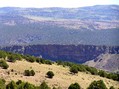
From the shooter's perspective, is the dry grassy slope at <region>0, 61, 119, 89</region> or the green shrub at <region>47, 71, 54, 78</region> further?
the green shrub at <region>47, 71, 54, 78</region>

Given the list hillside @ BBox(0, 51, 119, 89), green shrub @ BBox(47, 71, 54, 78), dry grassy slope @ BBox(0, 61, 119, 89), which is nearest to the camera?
dry grassy slope @ BBox(0, 61, 119, 89)

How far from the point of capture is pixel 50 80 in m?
77.2

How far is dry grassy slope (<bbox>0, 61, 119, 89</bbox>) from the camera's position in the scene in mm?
75294

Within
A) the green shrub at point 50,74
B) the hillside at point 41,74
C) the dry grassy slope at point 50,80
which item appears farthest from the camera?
the green shrub at point 50,74

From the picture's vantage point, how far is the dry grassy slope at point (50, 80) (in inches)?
2964

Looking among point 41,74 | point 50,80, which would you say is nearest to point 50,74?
point 41,74

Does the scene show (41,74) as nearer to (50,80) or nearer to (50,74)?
(50,74)

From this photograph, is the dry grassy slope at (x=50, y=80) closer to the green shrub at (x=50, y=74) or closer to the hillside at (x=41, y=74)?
the hillside at (x=41, y=74)

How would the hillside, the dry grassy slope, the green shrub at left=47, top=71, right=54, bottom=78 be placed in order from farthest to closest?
the green shrub at left=47, top=71, right=54, bottom=78 < the hillside < the dry grassy slope

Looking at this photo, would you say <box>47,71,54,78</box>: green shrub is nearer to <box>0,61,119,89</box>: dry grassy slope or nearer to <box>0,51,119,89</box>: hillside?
<box>0,51,119,89</box>: hillside

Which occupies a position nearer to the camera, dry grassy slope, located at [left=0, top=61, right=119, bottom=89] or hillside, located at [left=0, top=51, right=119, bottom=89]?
dry grassy slope, located at [left=0, top=61, right=119, bottom=89]

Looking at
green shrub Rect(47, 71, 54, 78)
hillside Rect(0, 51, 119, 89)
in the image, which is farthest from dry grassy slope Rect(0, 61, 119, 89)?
green shrub Rect(47, 71, 54, 78)

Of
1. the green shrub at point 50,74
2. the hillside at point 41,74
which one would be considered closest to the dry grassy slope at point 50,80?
the hillside at point 41,74

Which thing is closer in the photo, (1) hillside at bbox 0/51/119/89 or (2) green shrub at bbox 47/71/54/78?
(1) hillside at bbox 0/51/119/89
